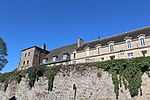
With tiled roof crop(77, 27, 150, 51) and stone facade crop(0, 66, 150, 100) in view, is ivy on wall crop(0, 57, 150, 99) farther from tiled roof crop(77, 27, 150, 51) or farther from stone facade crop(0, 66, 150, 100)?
tiled roof crop(77, 27, 150, 51)

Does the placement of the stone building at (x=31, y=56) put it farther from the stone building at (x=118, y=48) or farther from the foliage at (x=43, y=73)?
the foliage at (x=43, y=73)

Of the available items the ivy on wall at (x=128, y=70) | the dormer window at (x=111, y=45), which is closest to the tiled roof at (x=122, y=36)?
the dormer window at (x=111, y=45)

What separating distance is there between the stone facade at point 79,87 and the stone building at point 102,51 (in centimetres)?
1004

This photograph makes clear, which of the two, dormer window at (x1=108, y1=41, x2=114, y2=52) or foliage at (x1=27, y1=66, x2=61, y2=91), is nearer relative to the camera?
foliage at (x1=27, y1=66, x2=61, y2=91)

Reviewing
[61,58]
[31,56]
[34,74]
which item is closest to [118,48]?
[61,58]

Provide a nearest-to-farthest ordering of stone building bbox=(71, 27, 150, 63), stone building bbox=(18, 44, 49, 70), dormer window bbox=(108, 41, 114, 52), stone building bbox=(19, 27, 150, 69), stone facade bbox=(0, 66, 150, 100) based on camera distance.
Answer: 1. stone facade bbox=(0, 66, 150, 100)
2. stone building bbox=(71, 27, 150, 63)
3. stone building bbox=(19, 27, 150, 69)
4. dormer window bbox=(108, 41, 114, 52)
5. stone building bbox=(18, 44, 49, 70)

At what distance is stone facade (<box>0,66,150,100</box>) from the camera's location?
36.8ft

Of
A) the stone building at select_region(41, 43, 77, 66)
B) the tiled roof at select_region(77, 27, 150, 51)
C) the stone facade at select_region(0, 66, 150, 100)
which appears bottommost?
the stone facade at select_region(0, 66, 150, 100)

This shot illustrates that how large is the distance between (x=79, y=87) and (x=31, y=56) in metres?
19.2

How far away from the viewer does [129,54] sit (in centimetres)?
2131

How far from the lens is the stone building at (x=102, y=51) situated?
20781mm

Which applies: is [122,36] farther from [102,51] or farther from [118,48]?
[102,51]

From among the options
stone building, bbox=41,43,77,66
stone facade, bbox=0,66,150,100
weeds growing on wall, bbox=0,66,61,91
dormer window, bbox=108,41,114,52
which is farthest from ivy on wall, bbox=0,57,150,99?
stone building, bbox=41,43,77,66

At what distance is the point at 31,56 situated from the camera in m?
30.2
